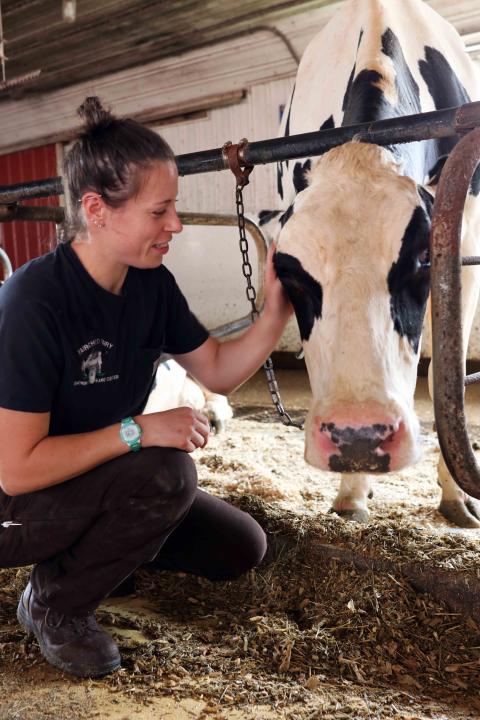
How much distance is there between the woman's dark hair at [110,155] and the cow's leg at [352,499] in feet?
5.03

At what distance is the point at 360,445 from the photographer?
1.68m

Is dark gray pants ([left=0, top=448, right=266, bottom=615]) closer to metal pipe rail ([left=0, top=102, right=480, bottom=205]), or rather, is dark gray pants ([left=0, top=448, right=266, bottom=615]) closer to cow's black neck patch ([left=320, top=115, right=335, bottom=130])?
metal pipe rail ([left=0, top=102, right=480, bottom=205])

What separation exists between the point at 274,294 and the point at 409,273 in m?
0.42

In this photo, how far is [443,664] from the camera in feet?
6.08

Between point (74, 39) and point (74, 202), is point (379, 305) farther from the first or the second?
point (74, 39)

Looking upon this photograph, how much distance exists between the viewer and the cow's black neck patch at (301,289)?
6.39ft

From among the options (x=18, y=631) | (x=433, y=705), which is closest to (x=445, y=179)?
(x=433, y=705)

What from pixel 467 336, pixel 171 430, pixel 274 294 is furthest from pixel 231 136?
pixel 171 430

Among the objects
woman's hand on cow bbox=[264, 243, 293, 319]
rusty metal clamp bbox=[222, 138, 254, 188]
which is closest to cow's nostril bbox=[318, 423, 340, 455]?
woman's hand on cow bbox=[264, 243, 293, 319]

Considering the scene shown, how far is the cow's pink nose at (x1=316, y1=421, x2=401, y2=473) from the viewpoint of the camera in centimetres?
167

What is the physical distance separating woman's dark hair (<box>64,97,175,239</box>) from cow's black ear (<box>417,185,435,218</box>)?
27.9 inches

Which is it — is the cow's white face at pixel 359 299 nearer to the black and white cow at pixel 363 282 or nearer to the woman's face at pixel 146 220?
the black and white cow at pixel 363 282

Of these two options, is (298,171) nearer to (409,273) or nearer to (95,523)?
(409,273)

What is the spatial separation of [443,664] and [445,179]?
4.08 ft
